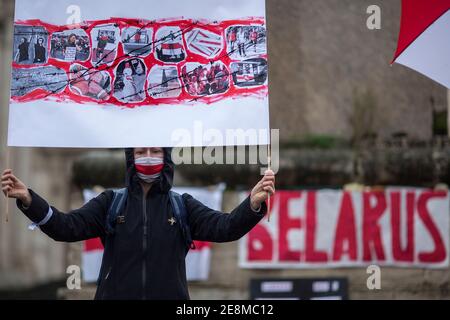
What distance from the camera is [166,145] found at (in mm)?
4648

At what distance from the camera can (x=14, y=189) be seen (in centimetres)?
431

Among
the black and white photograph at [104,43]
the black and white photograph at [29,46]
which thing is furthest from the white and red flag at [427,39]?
the black and white photograph at [29,46]

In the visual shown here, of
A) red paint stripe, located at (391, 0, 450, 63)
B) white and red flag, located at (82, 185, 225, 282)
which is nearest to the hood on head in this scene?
red paint stripe, located at (391, 0, 450, 63)

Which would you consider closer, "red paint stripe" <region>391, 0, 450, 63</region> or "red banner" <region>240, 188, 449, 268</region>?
"red paint stripe" <region>391, 0, 450, 63</region>

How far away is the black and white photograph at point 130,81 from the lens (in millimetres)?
4789

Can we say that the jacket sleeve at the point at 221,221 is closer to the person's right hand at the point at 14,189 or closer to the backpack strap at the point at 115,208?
the backpack strap at the point at 115,208

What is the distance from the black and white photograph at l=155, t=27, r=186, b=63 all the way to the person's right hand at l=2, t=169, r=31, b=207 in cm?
118

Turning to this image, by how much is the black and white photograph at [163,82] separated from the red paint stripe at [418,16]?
145 cm

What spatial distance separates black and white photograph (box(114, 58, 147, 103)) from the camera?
4789mm

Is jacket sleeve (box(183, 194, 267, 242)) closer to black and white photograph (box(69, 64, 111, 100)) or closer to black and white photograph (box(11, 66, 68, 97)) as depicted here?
black and white photograph (box(69, 64, 111, 100))

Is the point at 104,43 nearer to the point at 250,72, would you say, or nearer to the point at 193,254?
the point at 250,72

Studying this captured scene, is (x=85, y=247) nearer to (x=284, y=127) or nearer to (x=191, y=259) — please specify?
(x=191, y=259)

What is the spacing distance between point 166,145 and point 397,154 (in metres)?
4.89

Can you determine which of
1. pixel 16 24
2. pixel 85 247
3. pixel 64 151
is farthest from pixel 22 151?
pixel 16 24
